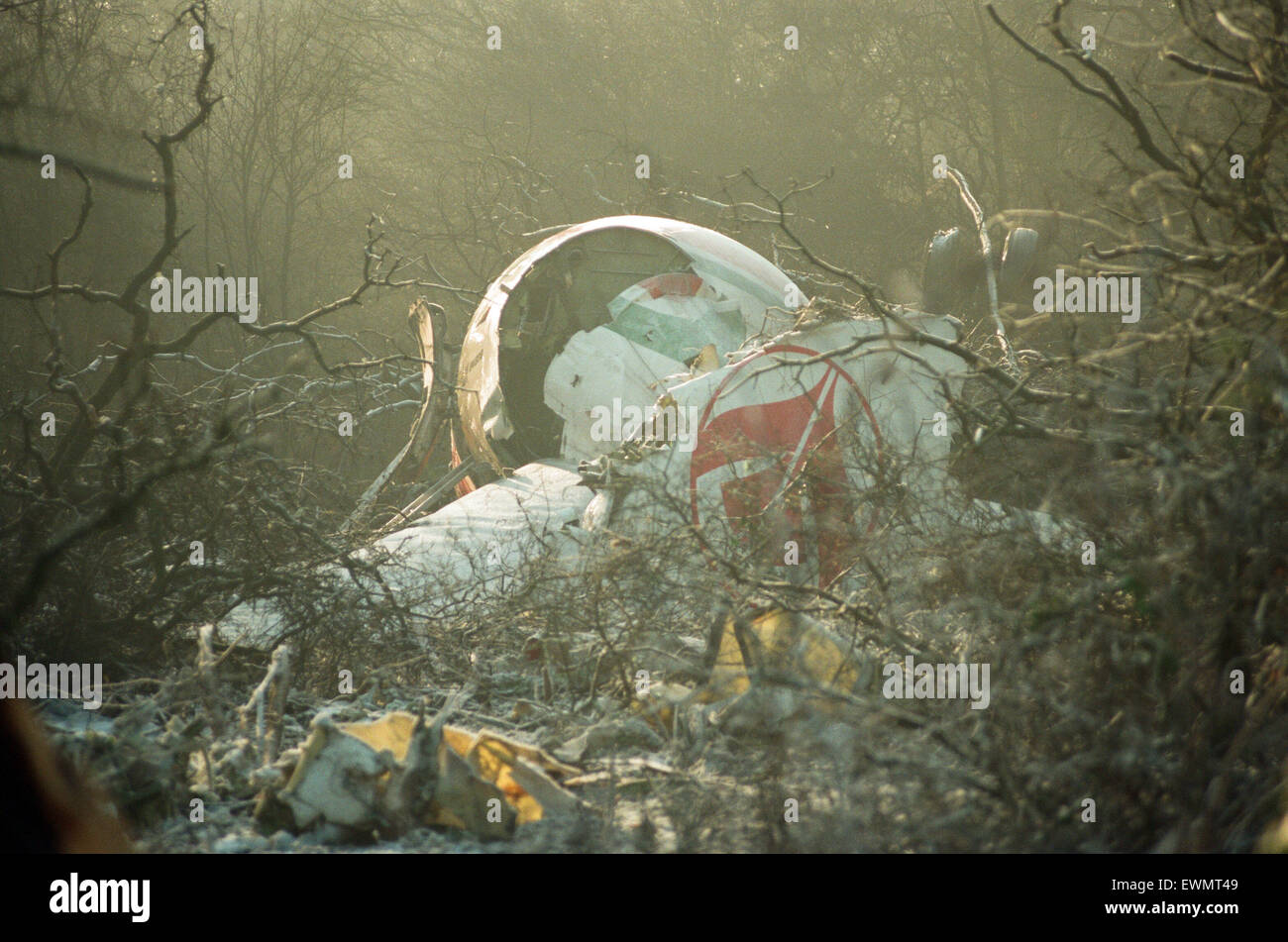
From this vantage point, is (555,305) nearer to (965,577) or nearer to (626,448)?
(626,448)

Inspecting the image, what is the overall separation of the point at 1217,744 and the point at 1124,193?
57.9 inches

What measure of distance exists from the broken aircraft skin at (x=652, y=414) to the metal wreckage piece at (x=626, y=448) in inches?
0.5

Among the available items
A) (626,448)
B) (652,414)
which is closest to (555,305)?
(652,414)

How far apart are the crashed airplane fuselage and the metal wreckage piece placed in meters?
0.01

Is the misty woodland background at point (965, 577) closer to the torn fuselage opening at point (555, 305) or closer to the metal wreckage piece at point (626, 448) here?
the metal wreckage piece at point (626, 448)

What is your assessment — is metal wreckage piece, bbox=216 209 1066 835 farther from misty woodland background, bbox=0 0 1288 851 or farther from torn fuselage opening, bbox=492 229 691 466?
misty woodland background, bbox=0 0 1288 851

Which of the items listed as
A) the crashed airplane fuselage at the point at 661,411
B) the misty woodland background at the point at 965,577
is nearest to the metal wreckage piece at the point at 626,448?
the crashed airplane fuselage at the point at 661,411

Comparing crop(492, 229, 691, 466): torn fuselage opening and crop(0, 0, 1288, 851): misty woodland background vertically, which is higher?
crop(492, 229, 691, 466): torn fuselage opening

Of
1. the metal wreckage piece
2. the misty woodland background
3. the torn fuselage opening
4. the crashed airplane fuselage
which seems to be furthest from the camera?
the torn fuselage opening

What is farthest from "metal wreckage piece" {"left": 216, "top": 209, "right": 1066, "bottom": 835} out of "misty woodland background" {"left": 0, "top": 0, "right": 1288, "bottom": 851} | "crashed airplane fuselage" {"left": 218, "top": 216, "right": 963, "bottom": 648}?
"misty woodland background" {"left": 0, "top": 0, "right": 1288, "bottom": 851}

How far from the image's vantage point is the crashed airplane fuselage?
3607 mm

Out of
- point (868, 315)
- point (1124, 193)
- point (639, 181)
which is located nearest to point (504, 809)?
point (1124, 193)

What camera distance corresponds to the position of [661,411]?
14.3ft

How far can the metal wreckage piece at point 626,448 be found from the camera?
2.65m
